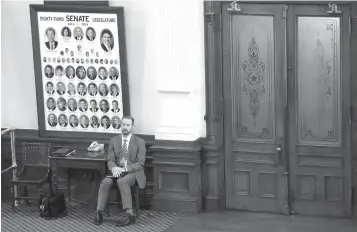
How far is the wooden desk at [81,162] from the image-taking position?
23.5 ft

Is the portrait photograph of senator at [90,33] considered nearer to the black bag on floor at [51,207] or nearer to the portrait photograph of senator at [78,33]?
the portrait photograph of senator at [78,33]

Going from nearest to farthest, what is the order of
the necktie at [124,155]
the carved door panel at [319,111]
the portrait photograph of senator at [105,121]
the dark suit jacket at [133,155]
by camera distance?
the carved door panel at [319,111]
the dark suit jacket at [133,155]
the necktie at [124,155]
the portrait photograph of senator at [105,121]

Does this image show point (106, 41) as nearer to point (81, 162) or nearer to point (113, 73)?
point (113, 73)

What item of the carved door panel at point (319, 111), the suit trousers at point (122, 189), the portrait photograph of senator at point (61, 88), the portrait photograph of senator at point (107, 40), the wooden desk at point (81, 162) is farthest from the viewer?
the portrait photograph of senator at point (61, 88)

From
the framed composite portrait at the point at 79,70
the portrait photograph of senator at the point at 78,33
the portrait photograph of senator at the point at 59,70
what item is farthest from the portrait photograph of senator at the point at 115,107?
the portrait photograph of senator at the point at 78,33

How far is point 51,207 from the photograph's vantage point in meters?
7.17

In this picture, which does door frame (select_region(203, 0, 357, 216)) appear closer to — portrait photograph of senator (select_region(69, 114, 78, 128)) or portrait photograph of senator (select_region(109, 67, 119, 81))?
portrait photograph of senator (select_region(109, 67, 119, 81))

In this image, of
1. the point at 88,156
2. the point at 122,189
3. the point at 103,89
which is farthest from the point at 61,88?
the point at 122,189

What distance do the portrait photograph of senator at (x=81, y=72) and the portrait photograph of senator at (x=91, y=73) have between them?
0.23 feet

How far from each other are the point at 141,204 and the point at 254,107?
1960 millimetres

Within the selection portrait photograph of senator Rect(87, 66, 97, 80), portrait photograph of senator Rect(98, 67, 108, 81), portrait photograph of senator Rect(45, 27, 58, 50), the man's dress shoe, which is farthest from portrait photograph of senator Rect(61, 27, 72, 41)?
the man's dress shoe

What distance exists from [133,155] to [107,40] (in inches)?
60.3

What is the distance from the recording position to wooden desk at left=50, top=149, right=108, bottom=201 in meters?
7.15

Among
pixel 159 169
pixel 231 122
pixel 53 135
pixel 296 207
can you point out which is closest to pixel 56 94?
pixel 53 135
